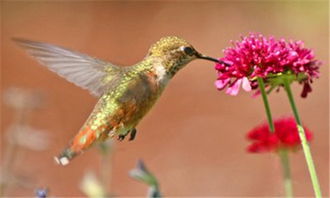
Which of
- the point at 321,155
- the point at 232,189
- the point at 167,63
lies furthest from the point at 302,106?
the point at 167,63

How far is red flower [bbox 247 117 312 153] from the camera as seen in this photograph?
267 centimetres

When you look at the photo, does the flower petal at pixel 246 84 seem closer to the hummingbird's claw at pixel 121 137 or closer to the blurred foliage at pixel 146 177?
the hummingbird's claw at pixel 121 137

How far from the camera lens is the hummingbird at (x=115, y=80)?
2.25 m

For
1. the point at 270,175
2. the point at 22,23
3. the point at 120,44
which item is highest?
the point at 22,23

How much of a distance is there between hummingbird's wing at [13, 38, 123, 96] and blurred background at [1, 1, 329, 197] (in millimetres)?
675

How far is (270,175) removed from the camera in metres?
5.45

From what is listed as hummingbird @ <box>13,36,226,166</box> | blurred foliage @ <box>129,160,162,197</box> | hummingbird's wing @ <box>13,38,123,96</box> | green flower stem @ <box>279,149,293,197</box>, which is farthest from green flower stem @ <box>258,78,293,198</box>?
hummingbird's wing @ <box>13,38,123,96</box>

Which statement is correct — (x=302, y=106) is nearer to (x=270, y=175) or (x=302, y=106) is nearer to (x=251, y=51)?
(x=270, y=175)

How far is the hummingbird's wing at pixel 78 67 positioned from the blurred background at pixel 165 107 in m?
0.68

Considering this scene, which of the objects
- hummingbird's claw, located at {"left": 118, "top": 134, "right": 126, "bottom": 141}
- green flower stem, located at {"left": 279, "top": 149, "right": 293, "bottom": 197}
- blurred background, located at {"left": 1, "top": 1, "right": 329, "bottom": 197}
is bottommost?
green flower stem, located at {"left": 279, "top": 149, "right": 293, "bottom": 197}

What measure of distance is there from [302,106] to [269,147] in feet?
13.6

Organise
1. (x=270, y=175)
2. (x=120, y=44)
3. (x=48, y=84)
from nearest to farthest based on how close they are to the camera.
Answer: (x=270, y=175), (x=48, y=84), (x=120, y=44)

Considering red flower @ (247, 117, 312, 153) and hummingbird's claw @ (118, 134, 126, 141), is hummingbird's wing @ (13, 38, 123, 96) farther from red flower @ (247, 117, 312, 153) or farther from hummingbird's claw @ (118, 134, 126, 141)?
red flower @ (247, 117, 312, 153)

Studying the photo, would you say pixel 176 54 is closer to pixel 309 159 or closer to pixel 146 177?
pixel 146 177
